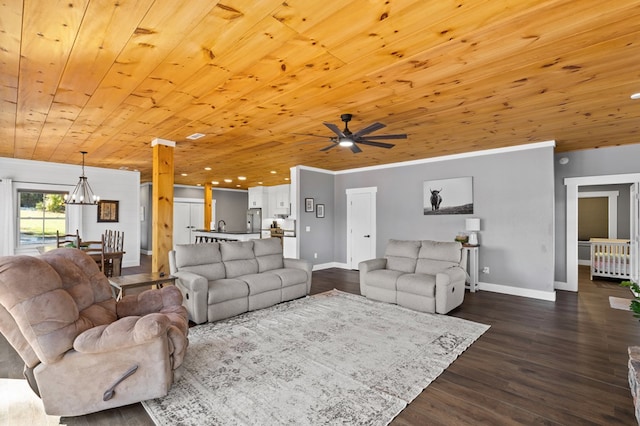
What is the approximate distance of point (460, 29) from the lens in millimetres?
2012

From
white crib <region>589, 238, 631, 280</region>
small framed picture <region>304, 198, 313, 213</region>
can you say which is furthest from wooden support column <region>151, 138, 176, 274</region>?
white crib <region>589, 238, 631, 280</region>

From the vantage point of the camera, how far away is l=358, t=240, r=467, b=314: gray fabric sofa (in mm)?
4227

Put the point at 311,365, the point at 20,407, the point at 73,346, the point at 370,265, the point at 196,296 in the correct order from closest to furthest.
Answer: the point at 73,346 → the point at 20,407 → the point at 311,365 → the point at 196,296 → the point at 370,265

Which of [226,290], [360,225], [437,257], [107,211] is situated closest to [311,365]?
[226,290]

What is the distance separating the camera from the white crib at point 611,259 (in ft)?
20.6

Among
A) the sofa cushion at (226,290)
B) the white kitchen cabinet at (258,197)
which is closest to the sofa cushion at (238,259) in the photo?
the sofa cushion at (226,290)

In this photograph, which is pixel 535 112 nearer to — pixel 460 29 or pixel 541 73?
pixel 541 73

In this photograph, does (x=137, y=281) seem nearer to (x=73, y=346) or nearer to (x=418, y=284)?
(x=73, y=346)

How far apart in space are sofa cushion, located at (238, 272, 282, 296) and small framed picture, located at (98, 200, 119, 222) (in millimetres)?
5369

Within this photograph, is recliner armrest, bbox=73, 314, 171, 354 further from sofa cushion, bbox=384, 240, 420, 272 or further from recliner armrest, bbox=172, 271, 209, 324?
sofa cushion, bbox=384, 240, 420, 272

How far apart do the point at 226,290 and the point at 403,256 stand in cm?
288

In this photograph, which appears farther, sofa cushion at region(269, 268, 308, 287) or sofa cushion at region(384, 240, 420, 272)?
sofa cushion at region(384, 240, 420, 272)


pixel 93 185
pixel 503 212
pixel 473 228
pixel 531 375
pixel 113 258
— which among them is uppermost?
pixel 93 185

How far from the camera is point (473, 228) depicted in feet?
18.6
